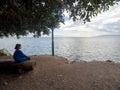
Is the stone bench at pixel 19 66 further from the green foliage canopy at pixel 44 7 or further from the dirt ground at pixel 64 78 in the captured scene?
the green foliage canopy at pixel 44 7

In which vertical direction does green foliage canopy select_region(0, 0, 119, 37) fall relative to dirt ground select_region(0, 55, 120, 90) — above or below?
above

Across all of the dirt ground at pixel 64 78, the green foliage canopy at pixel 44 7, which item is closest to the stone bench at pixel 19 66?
the dirt ground at pixel 64 78

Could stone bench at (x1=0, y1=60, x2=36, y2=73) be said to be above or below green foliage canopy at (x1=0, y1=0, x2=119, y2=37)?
below

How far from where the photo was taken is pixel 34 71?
16.6m

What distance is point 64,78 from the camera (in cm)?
1511

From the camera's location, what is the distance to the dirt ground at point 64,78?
14094 millimetres

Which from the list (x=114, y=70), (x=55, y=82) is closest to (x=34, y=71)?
(x=55, y=82)

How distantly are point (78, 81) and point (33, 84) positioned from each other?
91.3 inches

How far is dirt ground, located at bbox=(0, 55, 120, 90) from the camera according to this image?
46.2ft

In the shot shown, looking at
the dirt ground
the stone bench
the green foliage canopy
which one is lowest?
the dirt ground

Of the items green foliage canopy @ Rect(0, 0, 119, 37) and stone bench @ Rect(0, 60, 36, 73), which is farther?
stone bench @ Rect(0, 60, 36, 73)

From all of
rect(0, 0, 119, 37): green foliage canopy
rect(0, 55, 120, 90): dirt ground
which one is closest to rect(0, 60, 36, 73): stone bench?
rect(0, 55, 120, 90): dirt ground

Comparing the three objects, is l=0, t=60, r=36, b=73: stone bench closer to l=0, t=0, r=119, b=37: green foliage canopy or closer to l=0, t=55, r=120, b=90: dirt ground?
l=0, t=55, r=120, b=90: dirt ground

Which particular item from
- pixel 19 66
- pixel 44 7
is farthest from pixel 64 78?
pixel 44 7
